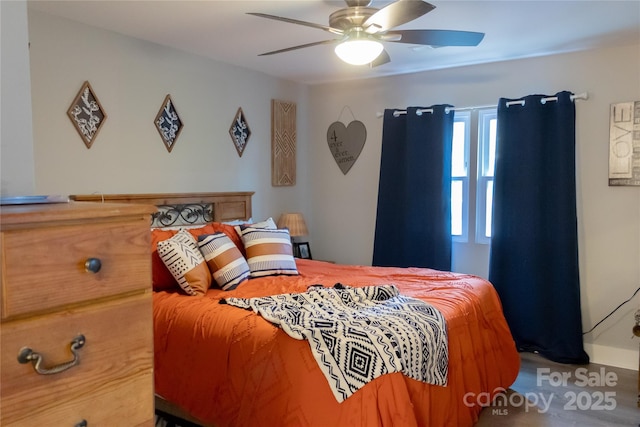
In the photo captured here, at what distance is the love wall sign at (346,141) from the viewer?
454cm

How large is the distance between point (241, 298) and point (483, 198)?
2.44m

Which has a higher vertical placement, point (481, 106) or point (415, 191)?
point (481, 106)

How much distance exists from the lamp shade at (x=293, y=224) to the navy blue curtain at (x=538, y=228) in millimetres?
1709

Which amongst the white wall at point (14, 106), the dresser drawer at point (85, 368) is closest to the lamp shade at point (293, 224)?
the white wall at point (14, 106)

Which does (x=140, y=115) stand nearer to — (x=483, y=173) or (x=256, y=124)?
(x=256, y=124)

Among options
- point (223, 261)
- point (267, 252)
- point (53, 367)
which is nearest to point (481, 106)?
point (267, 252)

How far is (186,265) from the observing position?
2674 mm

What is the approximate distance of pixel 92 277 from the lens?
82cm

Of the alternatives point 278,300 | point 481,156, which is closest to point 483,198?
point 481,156

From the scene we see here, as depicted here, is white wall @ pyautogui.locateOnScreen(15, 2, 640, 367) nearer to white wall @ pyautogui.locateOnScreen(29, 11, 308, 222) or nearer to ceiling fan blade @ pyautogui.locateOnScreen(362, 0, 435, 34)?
white wall @ pyautogui.locateOnScreen(29, 11, 308, 222)

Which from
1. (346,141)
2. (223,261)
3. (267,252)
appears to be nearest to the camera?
(223,261)

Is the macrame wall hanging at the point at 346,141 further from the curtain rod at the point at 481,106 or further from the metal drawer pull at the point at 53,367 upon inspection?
the metal drawer pull at the point at 53,367

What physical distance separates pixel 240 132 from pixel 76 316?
3.41 m

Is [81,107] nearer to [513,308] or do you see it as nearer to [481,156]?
[481,156]
